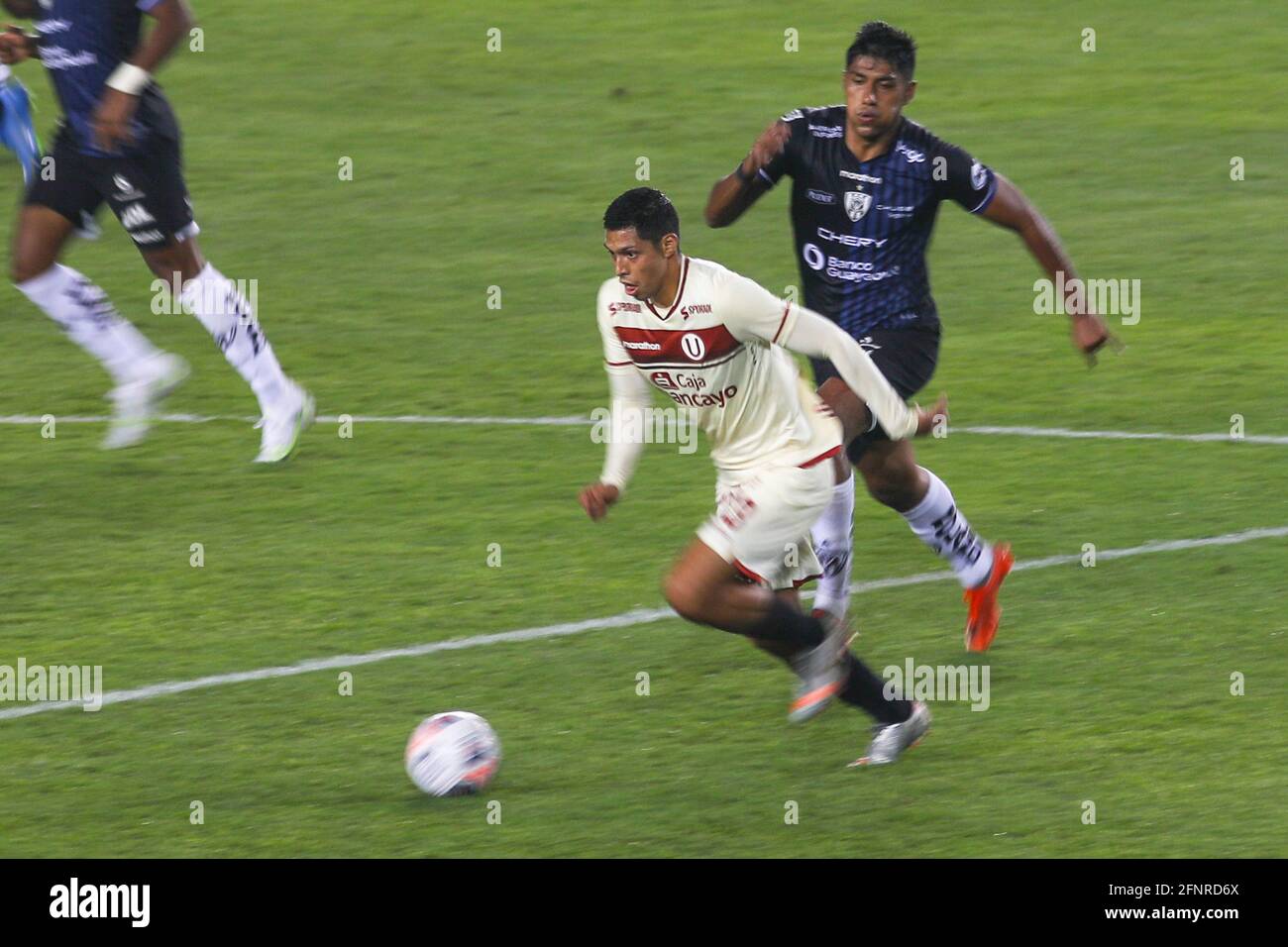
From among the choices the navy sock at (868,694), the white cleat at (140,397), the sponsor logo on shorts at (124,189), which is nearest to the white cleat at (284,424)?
the white cleat at (140,397)

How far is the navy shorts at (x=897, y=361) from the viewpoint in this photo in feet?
25.1

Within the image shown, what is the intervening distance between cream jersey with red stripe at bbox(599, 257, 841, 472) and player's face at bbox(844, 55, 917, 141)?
1.11 metres

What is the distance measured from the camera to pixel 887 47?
24.6 ft

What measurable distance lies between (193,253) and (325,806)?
152 inches

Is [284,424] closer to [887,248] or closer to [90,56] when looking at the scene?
[90,56]

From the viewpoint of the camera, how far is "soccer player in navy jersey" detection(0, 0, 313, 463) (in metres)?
9.30

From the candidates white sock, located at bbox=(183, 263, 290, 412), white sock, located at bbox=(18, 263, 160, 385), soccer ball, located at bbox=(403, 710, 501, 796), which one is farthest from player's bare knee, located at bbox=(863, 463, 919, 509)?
white sock, located at bbox=(18, 263, 160, 385)

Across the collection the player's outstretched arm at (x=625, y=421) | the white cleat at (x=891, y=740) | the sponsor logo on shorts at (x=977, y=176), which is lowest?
the white cleat at (x=891, y=740)

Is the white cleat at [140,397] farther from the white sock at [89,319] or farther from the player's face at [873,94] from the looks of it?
the player's face at [873,94]

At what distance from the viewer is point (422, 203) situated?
49.4ft

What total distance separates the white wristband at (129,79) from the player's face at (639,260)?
3.44 m

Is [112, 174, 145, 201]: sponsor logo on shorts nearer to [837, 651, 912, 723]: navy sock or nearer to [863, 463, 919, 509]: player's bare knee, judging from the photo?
[863, 463, 919, 509]: player's bare knee

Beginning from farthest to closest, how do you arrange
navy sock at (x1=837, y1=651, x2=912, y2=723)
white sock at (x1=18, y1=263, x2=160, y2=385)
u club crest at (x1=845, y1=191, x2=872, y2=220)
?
white sock at (x1=18, y1=263, x2=160, y2=385)
u club crest at (x1=845, y1=191, x2=872, y2=220)
navy sock at (x1=837, y1=651, x2=912, y2=723)

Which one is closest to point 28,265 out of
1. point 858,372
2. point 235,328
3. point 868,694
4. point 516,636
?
point 235,328
